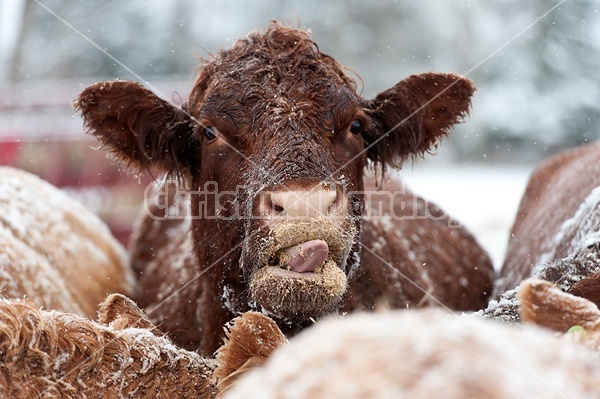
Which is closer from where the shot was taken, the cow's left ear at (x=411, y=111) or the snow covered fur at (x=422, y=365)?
the snow covered fur at (x=422, y=365)

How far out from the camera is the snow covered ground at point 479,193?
10.5 meters

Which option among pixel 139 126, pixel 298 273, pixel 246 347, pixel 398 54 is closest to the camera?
pixel 246 347

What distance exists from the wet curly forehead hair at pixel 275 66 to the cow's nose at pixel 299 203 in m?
0.64

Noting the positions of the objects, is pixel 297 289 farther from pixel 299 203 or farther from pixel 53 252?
pixel 53 252

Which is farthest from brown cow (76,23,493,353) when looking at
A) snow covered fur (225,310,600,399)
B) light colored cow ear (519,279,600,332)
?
snow covered fur (225,310,600,399)

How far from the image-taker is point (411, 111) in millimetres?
3951

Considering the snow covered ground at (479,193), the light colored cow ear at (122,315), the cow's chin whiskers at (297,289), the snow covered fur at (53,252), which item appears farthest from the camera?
the snow covered ground at (479,193)

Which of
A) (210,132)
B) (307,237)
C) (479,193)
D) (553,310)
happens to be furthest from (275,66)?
(479,193)

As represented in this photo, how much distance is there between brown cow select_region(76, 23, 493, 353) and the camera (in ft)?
9.70

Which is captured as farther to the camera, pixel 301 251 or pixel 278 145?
pixel 278 145

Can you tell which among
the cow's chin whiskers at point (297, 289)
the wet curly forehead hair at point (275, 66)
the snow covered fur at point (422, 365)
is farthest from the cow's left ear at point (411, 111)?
the snow covered fur at point (422, 365)

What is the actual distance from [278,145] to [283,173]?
0.20 meters

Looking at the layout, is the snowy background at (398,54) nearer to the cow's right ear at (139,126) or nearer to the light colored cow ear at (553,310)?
the cow's right ear at (139,126)

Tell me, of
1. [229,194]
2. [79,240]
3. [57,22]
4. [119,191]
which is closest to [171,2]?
[57,22]
